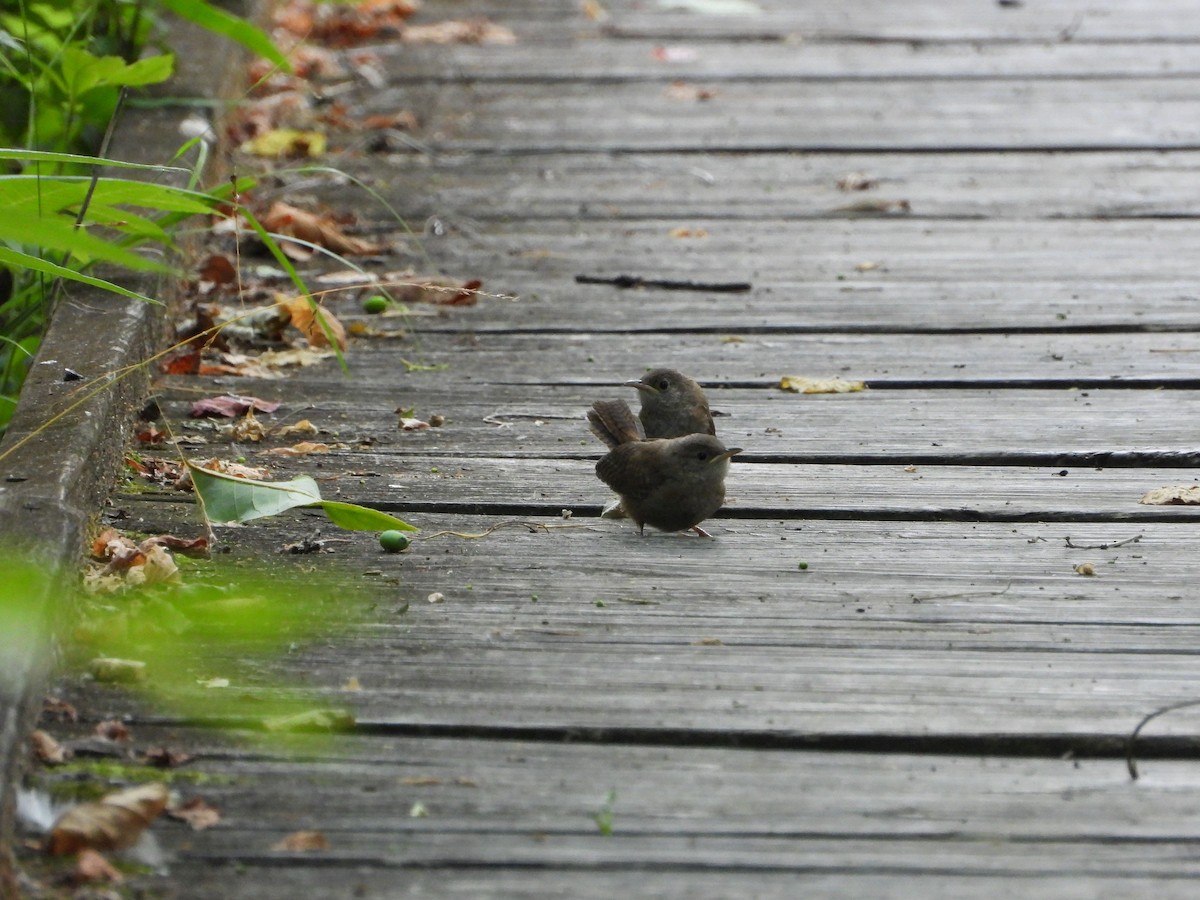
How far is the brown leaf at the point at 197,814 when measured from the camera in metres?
2.21

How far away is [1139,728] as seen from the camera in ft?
7.95

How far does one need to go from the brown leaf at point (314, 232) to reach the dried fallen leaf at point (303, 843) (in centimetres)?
290

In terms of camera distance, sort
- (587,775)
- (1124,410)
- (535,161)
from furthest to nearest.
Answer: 1. (535,161)
2. (1124,410)
3. (587,775)

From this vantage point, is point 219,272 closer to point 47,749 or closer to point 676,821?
point 47,749

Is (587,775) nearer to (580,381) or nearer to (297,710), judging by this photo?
(297,710)

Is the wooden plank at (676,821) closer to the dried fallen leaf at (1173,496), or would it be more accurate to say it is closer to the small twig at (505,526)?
the small twig at (505,526)

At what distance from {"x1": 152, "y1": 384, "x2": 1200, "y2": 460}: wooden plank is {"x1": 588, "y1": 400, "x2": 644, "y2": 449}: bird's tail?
92mm

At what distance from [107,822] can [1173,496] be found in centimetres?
232

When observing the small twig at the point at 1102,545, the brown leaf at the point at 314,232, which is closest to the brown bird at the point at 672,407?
the small twig at the point at 1102,545

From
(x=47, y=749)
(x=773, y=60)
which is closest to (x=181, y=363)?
(x=47, y=749)

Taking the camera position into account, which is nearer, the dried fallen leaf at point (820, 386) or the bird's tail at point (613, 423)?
the bird's tail at point (613, 423)

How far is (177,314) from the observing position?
4.23m

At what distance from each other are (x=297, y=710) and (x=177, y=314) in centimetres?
203

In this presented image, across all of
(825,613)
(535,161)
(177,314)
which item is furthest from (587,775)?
(535,161)
